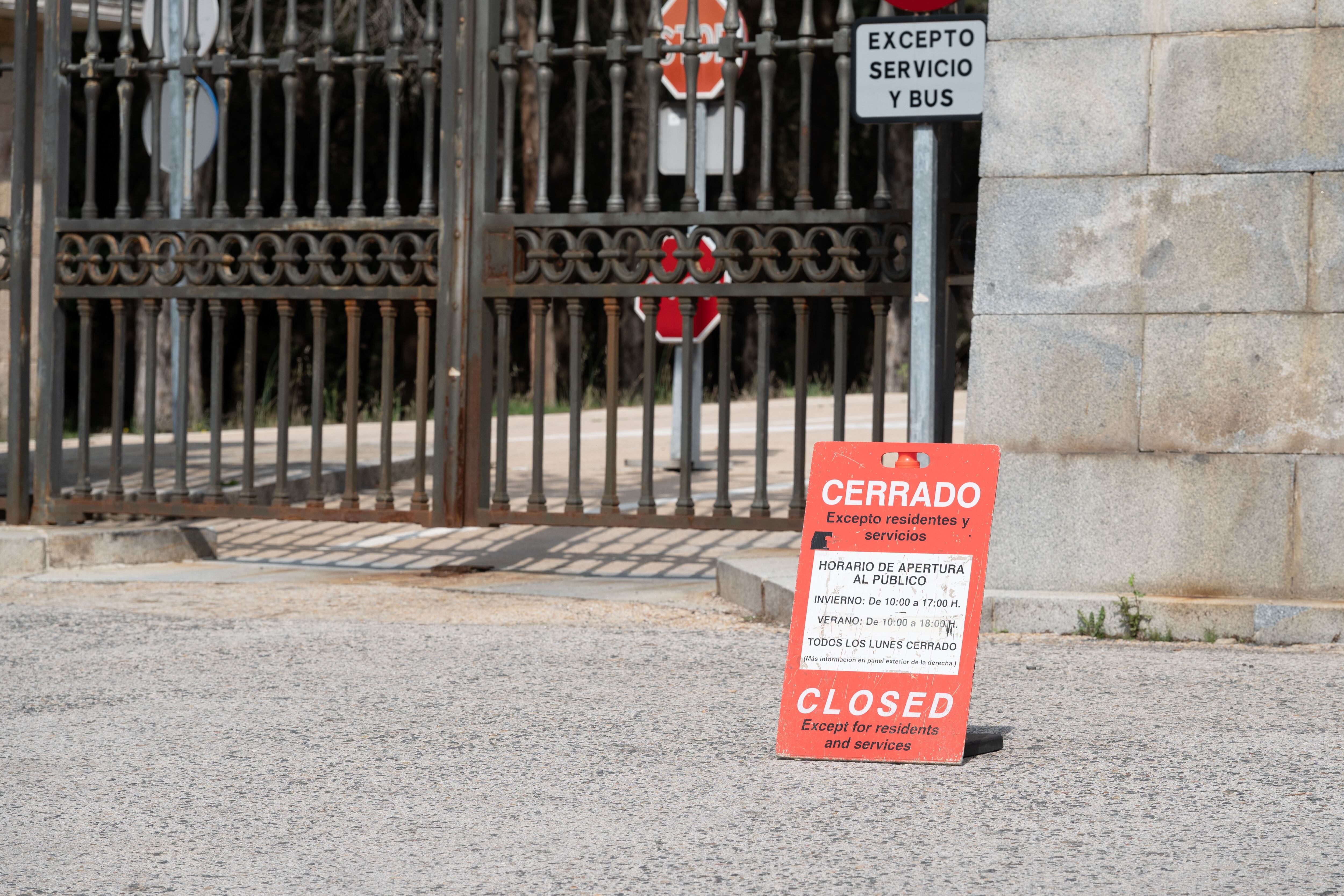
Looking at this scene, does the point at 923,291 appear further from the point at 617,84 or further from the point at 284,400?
the point at 284,400

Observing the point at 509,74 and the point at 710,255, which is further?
the point at 509,74

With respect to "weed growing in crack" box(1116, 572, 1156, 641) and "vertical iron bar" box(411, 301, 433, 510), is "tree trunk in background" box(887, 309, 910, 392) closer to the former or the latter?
"vertical iron bar" box(411, 301, 433, 510)

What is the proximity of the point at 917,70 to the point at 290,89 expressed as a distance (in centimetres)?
294

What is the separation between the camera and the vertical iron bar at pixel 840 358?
7090 millimetres

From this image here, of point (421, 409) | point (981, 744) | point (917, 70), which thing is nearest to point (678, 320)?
point (421, 409)

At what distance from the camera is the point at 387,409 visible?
7.67 metres

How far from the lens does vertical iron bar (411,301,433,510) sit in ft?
25.0

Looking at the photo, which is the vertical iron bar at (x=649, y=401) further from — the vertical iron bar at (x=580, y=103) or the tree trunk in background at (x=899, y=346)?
the tree trunk in background at (x=899, y=346)

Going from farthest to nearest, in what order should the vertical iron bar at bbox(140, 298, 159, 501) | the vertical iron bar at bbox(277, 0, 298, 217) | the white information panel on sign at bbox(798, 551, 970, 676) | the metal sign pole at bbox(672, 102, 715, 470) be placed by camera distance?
the metal sign pole at bbox(672, 102, 715, 470)
the vertical iron bar at bbox(140, 298, 159, 501)
the vertical iron bar at bbox(277, 0, 298, 217)
the white information panel on sign at bbox(798, 551, 970, 676)

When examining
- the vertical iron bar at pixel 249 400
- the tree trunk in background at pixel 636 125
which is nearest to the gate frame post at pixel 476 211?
the vertical iron bar at pixel 249 400

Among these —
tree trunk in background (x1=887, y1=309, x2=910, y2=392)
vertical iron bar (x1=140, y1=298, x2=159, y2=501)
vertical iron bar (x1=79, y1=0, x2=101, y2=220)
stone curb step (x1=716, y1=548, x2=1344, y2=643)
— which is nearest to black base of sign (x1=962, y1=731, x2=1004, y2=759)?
stone curb step (x1=716, y1=548, x2=1344, y2=643)

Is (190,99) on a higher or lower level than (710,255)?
higher

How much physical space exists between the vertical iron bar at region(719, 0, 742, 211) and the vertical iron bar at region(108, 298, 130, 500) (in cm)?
269

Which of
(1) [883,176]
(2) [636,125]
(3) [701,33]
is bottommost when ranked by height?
(1) [883,176]
